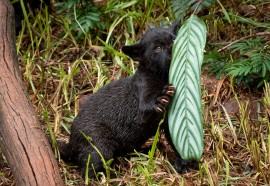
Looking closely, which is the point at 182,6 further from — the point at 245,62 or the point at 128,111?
the point at 128,111

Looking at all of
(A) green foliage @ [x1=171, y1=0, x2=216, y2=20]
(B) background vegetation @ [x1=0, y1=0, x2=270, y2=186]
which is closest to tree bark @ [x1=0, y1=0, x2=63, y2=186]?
(B) background vegetation @ [x1=0, y1=0, x2=270, y2=186]

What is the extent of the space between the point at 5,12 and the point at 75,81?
1365mm

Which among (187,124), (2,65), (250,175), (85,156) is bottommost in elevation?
(250,175)

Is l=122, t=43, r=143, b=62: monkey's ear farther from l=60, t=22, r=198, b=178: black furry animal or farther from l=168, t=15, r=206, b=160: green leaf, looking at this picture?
l=168, t=15, r=206, b=160: green leaf

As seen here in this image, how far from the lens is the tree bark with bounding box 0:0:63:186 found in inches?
185

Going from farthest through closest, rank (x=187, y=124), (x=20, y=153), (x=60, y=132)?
(x=60, y=132) → (x=20, y=153) → (x=187, y=124)

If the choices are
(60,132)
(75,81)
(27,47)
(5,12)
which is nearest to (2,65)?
(5,12)

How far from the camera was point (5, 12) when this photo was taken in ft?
18.5

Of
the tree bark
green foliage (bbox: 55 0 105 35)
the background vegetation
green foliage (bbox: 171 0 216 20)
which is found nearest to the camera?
the tree bark

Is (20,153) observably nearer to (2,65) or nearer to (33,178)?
(33,178)

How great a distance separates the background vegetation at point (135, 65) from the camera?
5176mm

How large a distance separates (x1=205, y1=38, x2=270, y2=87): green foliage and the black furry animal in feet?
3.36

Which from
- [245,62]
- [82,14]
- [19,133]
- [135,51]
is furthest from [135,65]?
[19,133]

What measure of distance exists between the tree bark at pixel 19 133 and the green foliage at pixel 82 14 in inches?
56.3
